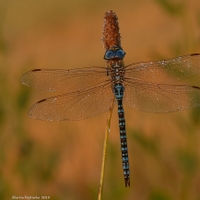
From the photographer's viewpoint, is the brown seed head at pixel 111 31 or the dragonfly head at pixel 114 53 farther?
the dragonfly head at pixel 114 53

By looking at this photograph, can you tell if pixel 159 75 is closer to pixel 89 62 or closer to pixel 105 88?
pixel 105 88

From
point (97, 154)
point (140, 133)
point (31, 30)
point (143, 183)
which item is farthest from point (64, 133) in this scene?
point (31, 30)

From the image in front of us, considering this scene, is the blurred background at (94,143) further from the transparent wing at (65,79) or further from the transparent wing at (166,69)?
the transparent wing at (65,79)

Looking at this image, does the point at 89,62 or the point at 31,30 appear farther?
the point at 31,30

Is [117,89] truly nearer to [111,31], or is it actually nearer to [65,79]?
[65,79]

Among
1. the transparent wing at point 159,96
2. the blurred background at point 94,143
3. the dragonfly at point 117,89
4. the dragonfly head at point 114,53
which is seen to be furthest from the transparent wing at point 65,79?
the blurred background at point 94,143

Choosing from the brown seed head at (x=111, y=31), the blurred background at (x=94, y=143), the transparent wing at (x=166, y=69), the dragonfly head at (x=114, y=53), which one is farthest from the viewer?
the blurred background at (x=94, y=143)
